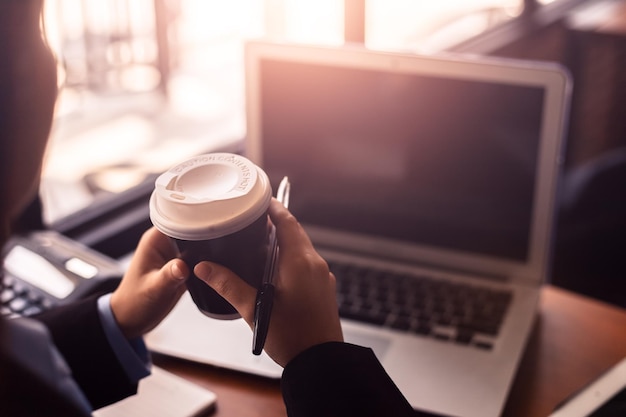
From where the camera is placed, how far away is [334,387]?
68 centimetres

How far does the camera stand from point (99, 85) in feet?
11.2

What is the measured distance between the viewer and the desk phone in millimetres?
993

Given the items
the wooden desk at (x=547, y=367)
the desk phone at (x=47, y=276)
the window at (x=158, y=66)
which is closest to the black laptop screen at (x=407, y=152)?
the wooden desk at (x=547, y=367)

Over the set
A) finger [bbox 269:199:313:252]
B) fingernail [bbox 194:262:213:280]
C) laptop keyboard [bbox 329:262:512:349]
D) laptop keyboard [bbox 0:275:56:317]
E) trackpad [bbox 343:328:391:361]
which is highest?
finger [bbox 269:199:313:252]

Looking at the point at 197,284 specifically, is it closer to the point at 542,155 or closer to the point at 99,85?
the point at 542,155

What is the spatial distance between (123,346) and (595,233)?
4.08 ft

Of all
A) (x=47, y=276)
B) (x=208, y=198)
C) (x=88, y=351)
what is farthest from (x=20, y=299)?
(x=208, y=198)

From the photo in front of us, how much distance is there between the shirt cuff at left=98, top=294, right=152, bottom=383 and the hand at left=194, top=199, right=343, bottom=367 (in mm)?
202

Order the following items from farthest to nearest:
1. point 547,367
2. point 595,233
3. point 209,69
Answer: point 209,69 < point 595,233 < point 547,367

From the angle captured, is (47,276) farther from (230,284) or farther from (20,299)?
(230,284)

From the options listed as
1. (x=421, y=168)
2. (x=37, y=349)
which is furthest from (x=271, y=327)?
(x=421, y=168)

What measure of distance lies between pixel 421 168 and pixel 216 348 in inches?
15.3

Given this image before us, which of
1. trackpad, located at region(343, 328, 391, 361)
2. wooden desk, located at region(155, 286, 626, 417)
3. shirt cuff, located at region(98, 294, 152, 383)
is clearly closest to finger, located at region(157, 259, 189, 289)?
shirt cuff, located at region(98, 294, 152, 383)

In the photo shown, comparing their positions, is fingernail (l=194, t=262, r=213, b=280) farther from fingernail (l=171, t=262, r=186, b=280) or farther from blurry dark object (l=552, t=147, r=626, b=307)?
blurry dark object (l=552, t=147, r=626, b=307)
